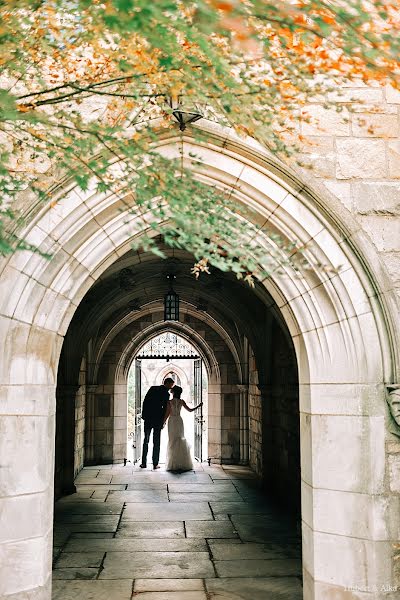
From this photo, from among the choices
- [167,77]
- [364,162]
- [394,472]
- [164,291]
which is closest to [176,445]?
[164,291]

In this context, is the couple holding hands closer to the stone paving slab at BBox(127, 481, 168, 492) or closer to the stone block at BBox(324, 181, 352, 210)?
the stone paving slab at BBox(127, 481, 168, 492)

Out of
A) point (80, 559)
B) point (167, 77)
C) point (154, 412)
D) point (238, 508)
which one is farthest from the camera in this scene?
point (154, 412)

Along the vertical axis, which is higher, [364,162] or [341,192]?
[364,162]

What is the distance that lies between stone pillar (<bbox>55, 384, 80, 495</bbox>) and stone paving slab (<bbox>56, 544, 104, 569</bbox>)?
98.0 inches

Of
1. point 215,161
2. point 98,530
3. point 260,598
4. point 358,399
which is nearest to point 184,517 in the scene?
point 98,530

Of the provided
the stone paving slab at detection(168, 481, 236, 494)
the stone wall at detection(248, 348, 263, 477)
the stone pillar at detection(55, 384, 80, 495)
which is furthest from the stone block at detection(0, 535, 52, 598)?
the stone wall at detection(248, 348, 263, 477)

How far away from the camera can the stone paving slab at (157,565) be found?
4.44 meters

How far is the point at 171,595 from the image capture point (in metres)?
4.05

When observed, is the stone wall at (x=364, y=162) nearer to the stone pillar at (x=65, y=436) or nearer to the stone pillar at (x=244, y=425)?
the stone pillar at (x=65, y=436)

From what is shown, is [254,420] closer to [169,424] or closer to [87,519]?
[169,424]

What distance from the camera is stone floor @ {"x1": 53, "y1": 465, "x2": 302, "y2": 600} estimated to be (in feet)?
13.7

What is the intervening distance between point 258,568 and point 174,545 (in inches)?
35.0

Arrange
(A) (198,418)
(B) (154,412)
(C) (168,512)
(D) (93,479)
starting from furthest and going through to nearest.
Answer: (A) (198,418)
(B) (154,412)
(D) (93,479)
(C) (168,512)

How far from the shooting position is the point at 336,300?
129 inches
